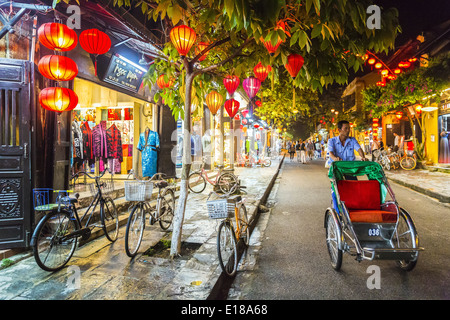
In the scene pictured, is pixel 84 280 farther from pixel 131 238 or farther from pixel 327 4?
pixel 327 4

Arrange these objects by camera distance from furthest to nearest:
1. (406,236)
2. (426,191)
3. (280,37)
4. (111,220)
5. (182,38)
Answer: (426,191), (111,220), (182,38), (406,236), (280,37)

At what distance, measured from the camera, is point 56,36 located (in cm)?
450

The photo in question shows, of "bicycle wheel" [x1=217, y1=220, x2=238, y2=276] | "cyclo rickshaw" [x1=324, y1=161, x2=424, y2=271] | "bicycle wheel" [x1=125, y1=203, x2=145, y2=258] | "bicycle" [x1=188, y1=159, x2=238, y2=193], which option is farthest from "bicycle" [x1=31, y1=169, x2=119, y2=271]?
"bicycle" [x1=188, y1=159, x2=238, y2=193]

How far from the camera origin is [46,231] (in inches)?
152

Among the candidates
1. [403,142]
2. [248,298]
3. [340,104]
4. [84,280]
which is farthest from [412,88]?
[340,104]

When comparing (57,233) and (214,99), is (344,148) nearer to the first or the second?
(214,99)

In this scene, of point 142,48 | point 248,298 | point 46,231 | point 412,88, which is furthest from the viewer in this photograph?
point 412,88

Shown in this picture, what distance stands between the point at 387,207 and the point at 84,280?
14.4 ft

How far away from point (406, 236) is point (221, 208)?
254cm

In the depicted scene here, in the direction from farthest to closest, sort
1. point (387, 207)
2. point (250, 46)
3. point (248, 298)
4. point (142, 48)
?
point (142, 48) → point (250, 46) → point (387, 207) → point (248, 298)

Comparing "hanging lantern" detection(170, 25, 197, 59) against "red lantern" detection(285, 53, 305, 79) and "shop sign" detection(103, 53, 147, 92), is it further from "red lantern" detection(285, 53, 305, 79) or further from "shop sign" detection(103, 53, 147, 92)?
"shop sign" detection(103, 53, 147, 92)

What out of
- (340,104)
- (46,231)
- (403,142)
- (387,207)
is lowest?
(46,231)

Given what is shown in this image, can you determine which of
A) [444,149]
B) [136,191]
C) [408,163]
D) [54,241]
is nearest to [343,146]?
[136,191]

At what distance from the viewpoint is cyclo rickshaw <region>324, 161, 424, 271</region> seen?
3.54 meters
